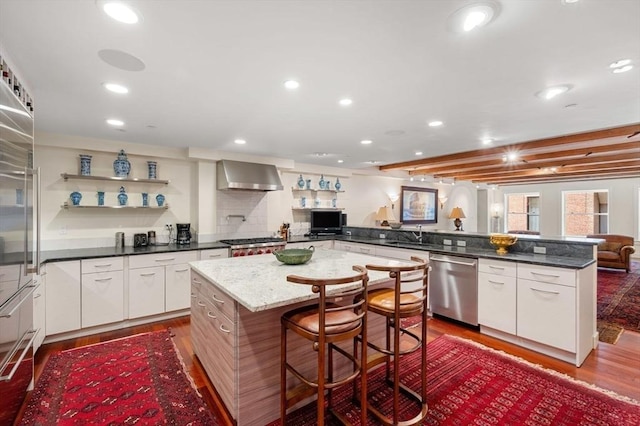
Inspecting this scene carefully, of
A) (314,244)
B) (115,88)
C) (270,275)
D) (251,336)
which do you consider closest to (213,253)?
(314,244)

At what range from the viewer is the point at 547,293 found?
112 inches

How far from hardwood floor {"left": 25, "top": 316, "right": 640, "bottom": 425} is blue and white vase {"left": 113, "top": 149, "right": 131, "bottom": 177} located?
2.09 m

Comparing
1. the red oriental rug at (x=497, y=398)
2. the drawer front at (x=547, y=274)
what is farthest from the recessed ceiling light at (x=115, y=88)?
the drawer front at (x=547, y=274)

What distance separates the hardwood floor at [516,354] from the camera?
2.35m

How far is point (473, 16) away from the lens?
57.9 inches

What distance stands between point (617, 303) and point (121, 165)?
764 cm

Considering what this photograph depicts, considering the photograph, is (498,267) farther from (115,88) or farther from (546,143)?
(115,88)

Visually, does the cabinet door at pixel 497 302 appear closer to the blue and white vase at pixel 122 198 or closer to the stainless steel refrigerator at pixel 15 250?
the stainless steel refrigerator at pixel 15 250

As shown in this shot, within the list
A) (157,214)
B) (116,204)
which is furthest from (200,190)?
(116,204)

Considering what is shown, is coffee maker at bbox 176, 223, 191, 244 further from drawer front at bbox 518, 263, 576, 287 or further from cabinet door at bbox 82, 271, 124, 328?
drawer front at bbox 518, 263, 576, 287

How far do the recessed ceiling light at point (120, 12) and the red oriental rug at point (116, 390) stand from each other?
8.00 ft

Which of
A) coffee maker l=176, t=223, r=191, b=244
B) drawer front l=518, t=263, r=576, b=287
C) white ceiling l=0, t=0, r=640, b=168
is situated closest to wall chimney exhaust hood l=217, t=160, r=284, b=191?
coffee maker l=176, t=223, r=191, b=244

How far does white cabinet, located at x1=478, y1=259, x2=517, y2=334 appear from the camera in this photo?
311 centimetres

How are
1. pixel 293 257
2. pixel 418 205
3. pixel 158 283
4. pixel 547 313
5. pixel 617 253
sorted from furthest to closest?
pixel 418 205 < pixel 617 253 < pixel 158 283 < pixel 547 313 < pixel 293 257
